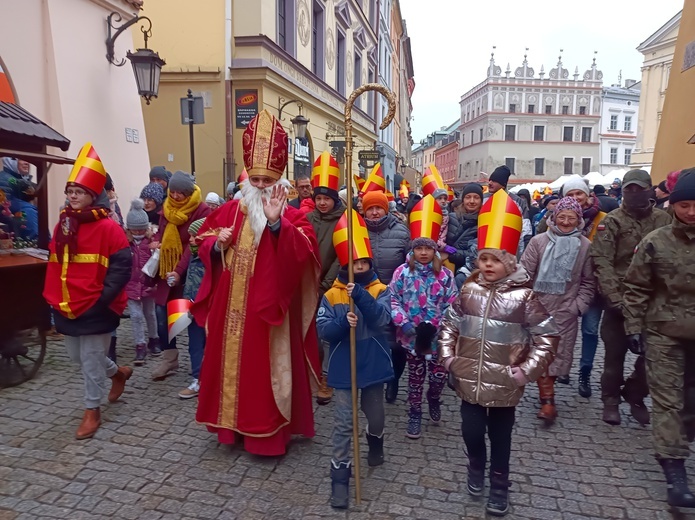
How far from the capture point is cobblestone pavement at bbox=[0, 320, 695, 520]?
3.03 m

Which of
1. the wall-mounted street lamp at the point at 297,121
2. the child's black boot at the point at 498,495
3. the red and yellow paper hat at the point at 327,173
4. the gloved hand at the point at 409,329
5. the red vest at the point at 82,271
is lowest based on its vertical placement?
the child's black boot at the point at 498,495

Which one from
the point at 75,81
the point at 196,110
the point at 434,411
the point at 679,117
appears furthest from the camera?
the point at 679,117

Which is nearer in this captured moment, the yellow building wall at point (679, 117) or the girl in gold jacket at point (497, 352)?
the girl in gold jacket at point (497, 352)

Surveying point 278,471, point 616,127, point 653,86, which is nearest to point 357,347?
point 278,471

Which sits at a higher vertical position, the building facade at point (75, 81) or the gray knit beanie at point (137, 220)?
the building facade at point (75, 81)

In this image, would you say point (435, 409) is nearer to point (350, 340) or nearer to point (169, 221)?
point (350, 340)

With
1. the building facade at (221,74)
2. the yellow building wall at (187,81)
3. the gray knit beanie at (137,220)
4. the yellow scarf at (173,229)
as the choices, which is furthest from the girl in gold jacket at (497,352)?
the yellow building wall at (187,81)

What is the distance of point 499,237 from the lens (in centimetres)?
303

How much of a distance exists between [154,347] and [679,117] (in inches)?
397

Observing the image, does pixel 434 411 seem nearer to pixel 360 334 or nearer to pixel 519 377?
pixel 360 334

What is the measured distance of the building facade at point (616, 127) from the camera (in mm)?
61656

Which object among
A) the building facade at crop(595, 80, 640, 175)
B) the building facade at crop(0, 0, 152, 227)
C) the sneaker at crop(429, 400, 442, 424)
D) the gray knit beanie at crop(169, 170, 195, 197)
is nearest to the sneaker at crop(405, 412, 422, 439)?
the sneaker at crop(429, 400, 442, 424)

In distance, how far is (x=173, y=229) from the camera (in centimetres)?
486

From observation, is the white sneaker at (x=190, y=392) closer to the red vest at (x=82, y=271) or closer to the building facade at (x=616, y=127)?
the red vest at (x=82, y=271)
